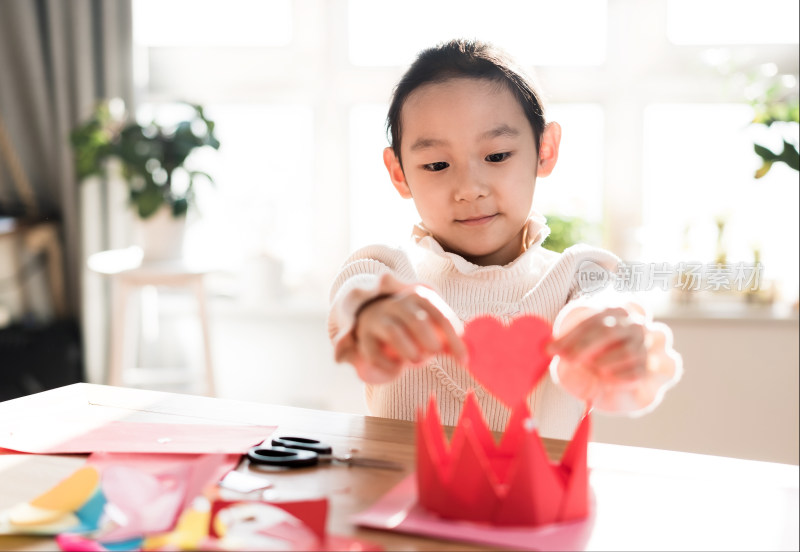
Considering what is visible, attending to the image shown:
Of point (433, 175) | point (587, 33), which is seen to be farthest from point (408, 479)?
point (587, 33)

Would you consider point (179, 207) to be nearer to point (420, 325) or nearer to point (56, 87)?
point (56, 87)

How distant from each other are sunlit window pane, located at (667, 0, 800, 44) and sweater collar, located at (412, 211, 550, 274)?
77.5 inches

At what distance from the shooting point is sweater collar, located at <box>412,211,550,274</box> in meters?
1.20

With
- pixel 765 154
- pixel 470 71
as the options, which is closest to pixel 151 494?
pixel 470 71

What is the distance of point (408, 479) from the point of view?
2.43 feet

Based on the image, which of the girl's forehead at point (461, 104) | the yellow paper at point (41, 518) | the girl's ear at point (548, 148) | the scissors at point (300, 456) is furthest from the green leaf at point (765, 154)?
the yellow paper at point (41, 518)

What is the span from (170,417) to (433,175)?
18.7 inches

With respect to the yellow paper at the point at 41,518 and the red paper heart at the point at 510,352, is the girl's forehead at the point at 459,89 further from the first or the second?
the yellow paper at the point at 41,518

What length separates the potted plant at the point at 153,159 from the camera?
2602 millimetres

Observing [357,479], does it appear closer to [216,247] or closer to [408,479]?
[408,479]

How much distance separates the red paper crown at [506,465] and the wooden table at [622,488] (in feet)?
0.13

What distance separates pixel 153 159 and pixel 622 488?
88.0 inches

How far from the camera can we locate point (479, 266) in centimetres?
122

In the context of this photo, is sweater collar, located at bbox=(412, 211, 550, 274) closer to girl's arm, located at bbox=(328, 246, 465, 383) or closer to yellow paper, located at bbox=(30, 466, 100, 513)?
girl's arm, located at bbox=(328, 246, 465, 383)
